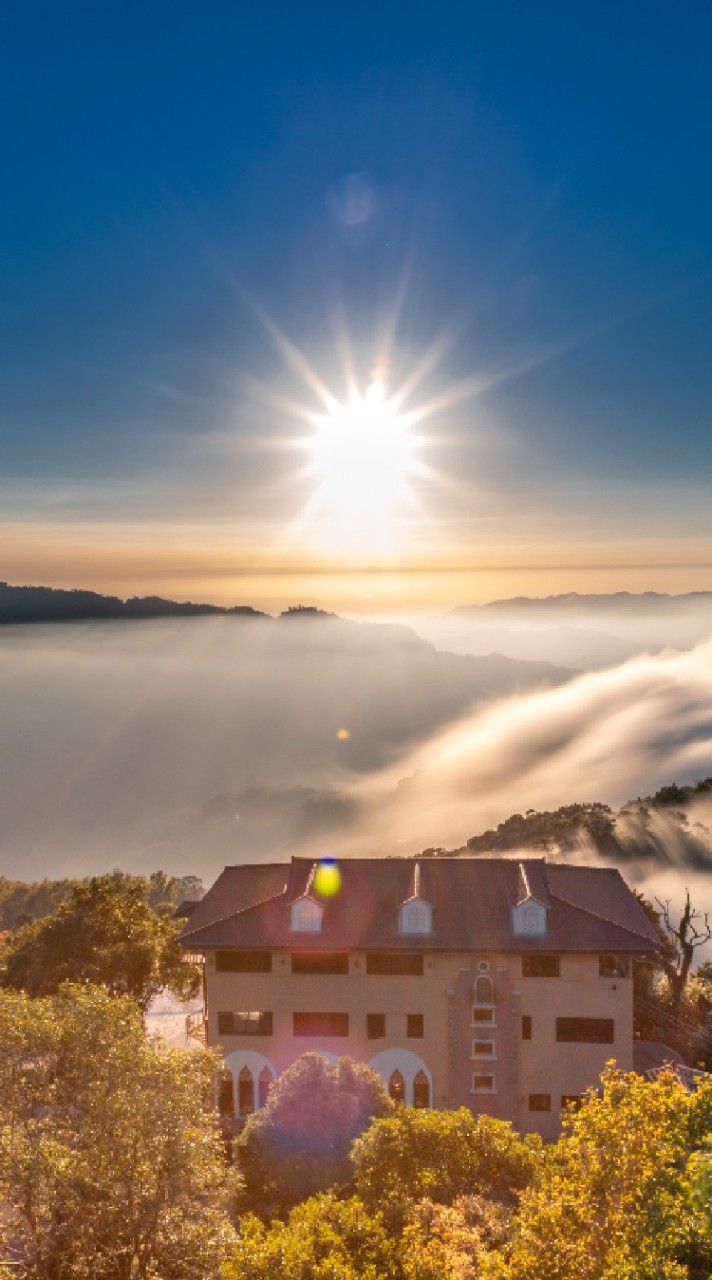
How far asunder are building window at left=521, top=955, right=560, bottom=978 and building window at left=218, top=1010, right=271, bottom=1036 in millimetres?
11214

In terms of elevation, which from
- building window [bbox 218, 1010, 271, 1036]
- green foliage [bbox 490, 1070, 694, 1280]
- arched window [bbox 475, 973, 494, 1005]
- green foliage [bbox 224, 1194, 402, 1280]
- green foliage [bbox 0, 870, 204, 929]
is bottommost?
green foliage [bbox 0, 870, 204, 929]

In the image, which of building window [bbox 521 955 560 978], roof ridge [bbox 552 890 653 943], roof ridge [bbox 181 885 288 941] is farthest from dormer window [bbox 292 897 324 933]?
roof ridge [bbox 552 890 653 943]

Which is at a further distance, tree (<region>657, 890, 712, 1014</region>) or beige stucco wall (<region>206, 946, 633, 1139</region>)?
tree (<region>657, 890, 712, 1014</region>)

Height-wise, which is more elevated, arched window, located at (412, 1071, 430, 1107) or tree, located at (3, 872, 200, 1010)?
tree, located at (3, 872, 200, 1010)

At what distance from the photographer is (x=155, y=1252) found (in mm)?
18500

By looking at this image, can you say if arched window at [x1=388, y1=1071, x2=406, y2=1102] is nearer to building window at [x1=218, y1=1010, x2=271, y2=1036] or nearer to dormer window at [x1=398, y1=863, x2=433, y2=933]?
building window at [x1=218, y1=1010, x2=271, y2=1036]

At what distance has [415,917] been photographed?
41.8m

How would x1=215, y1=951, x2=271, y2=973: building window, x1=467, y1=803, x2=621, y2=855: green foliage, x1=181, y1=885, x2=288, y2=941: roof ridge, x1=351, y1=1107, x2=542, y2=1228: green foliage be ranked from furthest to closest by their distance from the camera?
1. x1=467, y1=803, x2=621, y2=855: green foliage
2. x1=181, y1=885, x2=288, y2=941: roof ridge
3. x1=215, y1=951, x2=271, y2=973: building window
4. x1=351, y1=1107, x2=542, y2=1228: green foliage

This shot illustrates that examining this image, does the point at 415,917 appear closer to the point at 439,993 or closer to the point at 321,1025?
the point at 439,993

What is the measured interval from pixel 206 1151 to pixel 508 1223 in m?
7.54

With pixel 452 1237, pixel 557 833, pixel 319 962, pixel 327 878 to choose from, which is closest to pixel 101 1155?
pixel 452 1237

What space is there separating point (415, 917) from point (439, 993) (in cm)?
331

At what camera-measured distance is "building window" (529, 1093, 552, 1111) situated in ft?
134

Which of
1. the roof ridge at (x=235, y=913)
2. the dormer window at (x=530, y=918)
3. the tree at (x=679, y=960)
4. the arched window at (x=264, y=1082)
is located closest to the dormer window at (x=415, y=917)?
the dormer window at (x=530, y=918)
